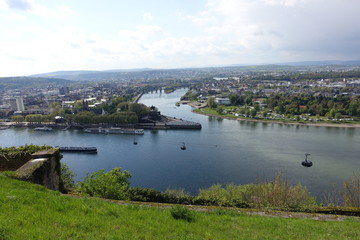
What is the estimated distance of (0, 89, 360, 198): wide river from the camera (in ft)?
43.7

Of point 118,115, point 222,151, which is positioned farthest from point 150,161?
point 118,115

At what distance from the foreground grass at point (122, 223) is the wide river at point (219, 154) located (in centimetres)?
832

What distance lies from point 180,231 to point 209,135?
20027 millimetres

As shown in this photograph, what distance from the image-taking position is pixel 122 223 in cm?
318

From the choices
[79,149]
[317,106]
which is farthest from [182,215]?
[317,106]

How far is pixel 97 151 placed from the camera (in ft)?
63.3

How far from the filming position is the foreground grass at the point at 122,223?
8.86 feet

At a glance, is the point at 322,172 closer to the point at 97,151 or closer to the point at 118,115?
the point at 97,151

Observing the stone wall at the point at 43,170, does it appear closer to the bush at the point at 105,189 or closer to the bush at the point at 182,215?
the bush at the point at 105,189

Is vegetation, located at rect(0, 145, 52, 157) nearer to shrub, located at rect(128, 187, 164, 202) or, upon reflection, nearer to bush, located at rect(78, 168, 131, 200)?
bush, located at rect(78, 168, 131, 200)

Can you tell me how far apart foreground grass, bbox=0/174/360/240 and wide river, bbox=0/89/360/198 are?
8.32 meters

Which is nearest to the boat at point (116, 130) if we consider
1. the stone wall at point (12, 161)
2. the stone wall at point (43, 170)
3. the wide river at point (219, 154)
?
the wide river at point (219, 154)

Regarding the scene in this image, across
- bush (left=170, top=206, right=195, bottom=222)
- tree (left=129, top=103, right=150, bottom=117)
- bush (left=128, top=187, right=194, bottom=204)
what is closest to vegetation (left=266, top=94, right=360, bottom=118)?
tree (left=129, top=103, right=150, bottom=117)

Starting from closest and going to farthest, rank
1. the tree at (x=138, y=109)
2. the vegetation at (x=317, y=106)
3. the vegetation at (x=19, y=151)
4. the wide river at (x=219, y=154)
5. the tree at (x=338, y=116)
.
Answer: the vegetation at (x=19, y=151), the wide river at (x=219, y=154), the tree at (x=338, y=116), the vegetation at (x=317, y=106), the tree at (x=138, y=109)
